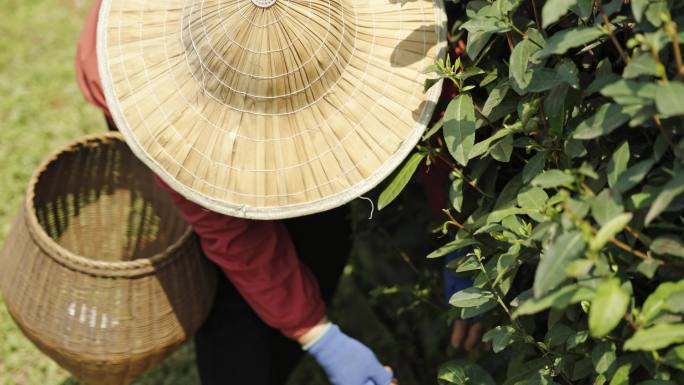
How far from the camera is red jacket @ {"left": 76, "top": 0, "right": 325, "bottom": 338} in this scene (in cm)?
177

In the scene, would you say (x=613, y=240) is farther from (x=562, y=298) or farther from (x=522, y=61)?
(x=522, y=61)

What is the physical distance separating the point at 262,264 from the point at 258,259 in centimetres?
2

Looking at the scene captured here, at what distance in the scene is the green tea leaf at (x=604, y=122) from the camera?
1.21 m

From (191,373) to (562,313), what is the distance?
1.66 m

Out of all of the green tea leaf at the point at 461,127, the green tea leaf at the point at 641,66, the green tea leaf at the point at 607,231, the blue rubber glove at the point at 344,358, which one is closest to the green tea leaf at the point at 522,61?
the green tea leaf at the point at 461,127

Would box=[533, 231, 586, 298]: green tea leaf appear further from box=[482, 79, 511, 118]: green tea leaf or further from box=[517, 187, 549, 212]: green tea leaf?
box=[482, 79, 511, 118]: green tea leaf

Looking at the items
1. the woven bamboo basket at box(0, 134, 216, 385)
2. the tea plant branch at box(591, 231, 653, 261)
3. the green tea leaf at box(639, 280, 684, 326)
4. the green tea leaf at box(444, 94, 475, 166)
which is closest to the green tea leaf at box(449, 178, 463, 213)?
the green tea leaf at box(444, 94, 475, 166)

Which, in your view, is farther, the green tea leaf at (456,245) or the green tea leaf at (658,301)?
the green tea leaf at (456,245)

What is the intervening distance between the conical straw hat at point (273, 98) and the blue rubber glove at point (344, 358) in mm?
494

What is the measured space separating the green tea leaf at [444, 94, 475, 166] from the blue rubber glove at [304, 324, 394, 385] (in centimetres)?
64

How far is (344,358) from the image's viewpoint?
1.92m

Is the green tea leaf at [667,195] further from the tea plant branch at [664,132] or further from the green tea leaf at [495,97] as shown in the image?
the green tea leaf at [495,97]

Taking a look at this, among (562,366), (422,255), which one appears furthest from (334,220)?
(562,366)

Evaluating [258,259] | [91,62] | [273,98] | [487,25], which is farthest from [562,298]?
[91,62]
